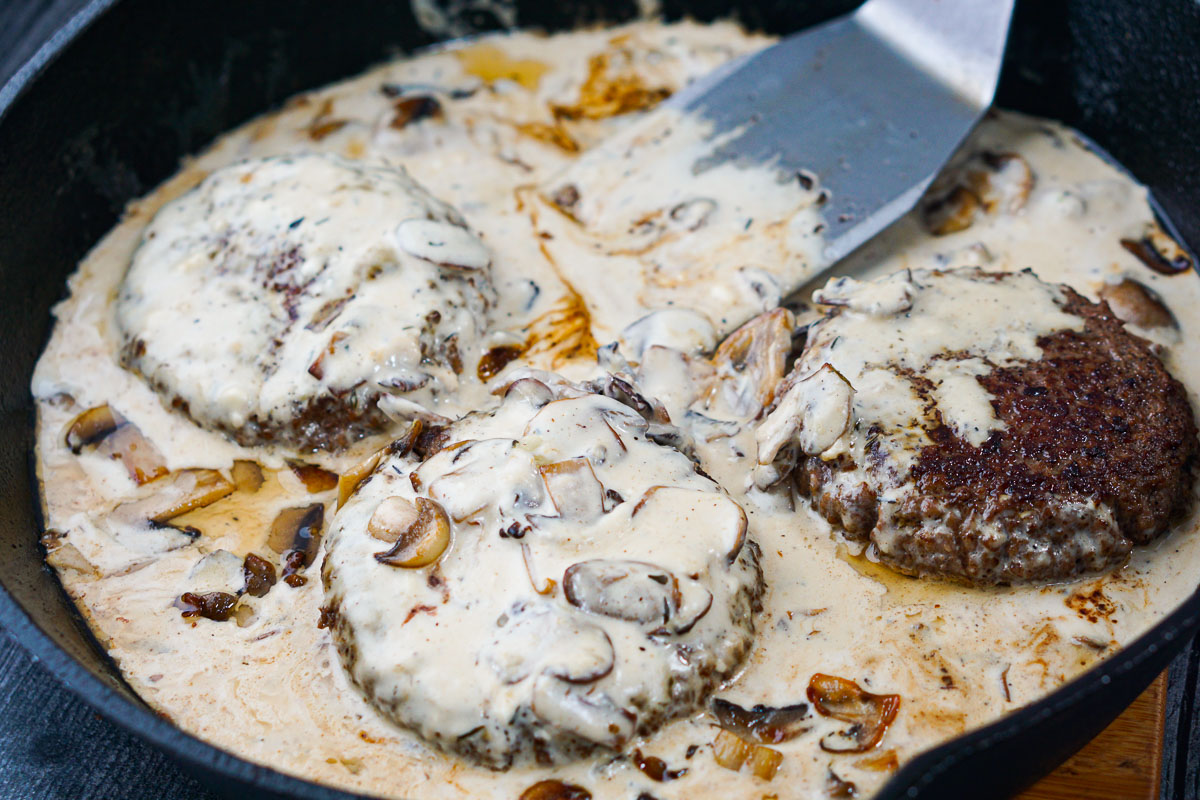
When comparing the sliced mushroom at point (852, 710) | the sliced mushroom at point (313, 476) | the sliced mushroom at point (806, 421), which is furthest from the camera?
the sliced mushroom at point (313, 476)

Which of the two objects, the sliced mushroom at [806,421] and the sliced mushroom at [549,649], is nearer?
the sliced mushroom at [549,649]

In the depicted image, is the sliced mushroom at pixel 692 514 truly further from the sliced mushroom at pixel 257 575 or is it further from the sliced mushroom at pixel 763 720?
the sliced mushroom at pixel 257 575

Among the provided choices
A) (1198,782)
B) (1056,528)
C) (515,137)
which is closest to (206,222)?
(515,137)

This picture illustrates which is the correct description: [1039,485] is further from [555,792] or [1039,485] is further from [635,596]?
[555,792]

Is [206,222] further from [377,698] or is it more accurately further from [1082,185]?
[1082,185]

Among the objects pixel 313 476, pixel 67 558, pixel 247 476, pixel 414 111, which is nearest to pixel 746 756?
pixel 313 476

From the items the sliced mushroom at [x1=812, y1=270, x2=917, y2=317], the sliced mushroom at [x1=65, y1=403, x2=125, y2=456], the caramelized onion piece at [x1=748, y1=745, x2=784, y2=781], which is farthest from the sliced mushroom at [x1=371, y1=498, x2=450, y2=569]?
the sliced mushroom at [x1=812, y1=270, x2=917, y2=317]

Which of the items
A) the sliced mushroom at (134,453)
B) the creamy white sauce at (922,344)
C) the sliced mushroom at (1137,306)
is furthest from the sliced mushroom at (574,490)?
the sliced mushroom at (1137,306)
